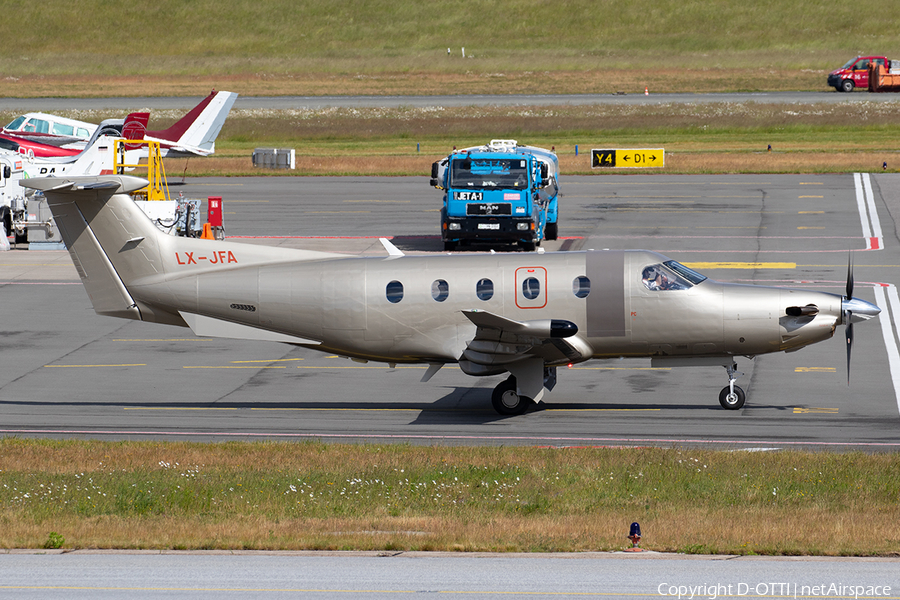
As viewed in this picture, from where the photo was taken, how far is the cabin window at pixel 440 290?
71.8ft

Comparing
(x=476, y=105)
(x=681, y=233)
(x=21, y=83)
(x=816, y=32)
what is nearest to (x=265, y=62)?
(x=21, y=83)

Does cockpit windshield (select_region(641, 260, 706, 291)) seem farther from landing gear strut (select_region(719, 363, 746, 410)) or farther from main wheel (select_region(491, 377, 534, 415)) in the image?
main wheel (select_region(491, 377, 534, 415))

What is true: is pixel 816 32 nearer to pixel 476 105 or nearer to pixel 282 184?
pixel 476 105

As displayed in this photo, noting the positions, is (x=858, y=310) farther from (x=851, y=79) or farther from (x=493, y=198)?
(x=851, y=79)


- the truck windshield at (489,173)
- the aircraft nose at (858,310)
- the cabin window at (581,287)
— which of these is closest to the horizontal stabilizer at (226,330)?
the cabin window at (581,287)

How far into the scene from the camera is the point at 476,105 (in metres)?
97.0

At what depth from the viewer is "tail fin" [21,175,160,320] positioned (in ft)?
73.2

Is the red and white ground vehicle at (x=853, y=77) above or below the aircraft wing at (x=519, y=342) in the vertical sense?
above

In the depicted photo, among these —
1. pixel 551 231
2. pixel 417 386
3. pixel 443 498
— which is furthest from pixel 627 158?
pixel 443 498

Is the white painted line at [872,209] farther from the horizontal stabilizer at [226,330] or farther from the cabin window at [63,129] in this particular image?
the cabin window at [63,129]

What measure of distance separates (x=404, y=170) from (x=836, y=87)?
174 feet

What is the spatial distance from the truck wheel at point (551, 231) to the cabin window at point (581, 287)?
2352cm

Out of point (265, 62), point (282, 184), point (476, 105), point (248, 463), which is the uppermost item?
point (265, 62)

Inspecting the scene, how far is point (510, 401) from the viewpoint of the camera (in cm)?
2209
